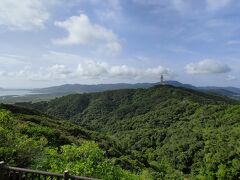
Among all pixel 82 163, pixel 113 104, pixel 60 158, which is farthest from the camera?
pixel 113 104

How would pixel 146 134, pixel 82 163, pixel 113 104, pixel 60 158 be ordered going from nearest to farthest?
pixel 82 163 → pixel 60 158 → pixel 146 134 → pixel 113 104

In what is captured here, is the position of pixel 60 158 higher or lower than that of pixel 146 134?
higher

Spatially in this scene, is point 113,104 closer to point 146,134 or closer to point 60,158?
point 146,134

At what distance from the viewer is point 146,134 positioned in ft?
320

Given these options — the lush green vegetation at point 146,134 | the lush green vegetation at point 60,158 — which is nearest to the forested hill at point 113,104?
the lush green vegetation at point 146,134

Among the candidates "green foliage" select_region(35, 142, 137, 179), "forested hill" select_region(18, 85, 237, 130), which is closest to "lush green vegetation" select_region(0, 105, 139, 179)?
"green foliage" select_region(35, 142, 137, 179)

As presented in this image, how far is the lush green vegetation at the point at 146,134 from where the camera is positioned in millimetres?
23205

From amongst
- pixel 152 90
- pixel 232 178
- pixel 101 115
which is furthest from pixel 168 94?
pixel 232 178

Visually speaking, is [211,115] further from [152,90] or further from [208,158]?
[152,90]

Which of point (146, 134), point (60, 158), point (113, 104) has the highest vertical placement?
point (60, 158)

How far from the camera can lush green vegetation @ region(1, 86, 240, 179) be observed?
76.1 feet

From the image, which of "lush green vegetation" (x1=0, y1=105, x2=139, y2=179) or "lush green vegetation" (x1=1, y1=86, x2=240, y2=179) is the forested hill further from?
"lush green vegetation" (x1=0, y1=105, x2=139, y2=179)

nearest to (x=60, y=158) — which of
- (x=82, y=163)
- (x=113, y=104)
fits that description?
(x=82, y=163)

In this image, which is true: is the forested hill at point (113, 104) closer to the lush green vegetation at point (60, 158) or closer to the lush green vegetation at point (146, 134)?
the lush green vegetation at point (146, 134)
